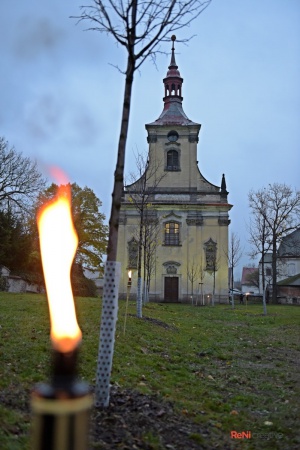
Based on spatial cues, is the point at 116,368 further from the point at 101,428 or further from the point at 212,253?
the point at 212,253

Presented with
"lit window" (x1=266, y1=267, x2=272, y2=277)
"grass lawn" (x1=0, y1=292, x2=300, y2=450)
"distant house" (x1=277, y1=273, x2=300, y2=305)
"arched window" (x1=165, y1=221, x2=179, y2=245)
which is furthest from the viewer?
"lit window" (x1=266, y1=267, x2=272, y2=277)

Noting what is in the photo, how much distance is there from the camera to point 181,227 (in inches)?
1665

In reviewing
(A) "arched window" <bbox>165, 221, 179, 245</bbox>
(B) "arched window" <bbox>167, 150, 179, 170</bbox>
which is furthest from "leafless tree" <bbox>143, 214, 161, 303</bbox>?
(B) "arched window" <bbox>167, 150, 179, 170</bbox>

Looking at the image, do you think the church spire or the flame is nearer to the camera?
the flame

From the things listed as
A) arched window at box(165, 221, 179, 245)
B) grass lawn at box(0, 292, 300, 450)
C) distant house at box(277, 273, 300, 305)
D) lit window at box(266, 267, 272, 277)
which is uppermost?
arched window at box(165, 221, 179, 245)

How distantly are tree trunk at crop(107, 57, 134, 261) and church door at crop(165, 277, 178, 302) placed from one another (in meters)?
36.3

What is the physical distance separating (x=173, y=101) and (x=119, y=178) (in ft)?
141

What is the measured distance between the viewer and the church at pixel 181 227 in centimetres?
4122

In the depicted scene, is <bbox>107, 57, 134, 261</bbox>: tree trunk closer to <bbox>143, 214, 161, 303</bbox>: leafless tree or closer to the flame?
the flame

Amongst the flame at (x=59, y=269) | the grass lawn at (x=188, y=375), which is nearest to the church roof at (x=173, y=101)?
the grass lawn at (x=188, y=375)

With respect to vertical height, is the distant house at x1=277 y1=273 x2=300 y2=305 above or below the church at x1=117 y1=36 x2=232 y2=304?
below

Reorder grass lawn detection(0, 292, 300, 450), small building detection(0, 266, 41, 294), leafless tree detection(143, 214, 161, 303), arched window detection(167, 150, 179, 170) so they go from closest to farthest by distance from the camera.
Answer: grass lawn detection(0, 292, 300, 450), leafless tree detection(143, 214, 161, 303), small building detection(0, 266, 41, 294), arched window detection(167, 150, 179, 170)

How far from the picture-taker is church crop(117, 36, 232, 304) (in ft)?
135

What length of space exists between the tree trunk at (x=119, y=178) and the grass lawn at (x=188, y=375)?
7.19 feet
